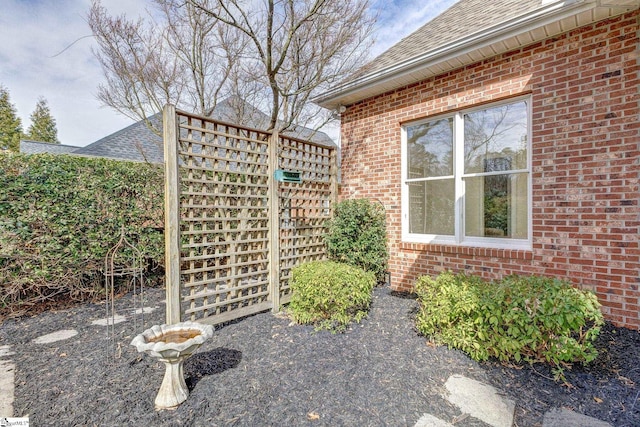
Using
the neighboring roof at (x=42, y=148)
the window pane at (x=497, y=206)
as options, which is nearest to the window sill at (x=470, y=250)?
the window pane at (x=497, y=206)

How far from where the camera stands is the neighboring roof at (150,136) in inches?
331

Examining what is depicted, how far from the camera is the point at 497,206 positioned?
416 cm

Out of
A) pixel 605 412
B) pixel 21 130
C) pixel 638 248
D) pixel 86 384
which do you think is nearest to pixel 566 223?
pixel 638 248

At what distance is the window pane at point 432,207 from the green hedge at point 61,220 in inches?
186

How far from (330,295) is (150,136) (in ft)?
37.6

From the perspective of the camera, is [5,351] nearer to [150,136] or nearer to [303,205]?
[303,205]

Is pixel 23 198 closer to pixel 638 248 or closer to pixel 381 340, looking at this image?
pixel 381 340

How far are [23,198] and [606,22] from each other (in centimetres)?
742

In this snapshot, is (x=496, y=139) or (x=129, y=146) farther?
(x=129, y=146)

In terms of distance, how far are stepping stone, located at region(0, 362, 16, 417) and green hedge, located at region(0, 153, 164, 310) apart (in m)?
1.75

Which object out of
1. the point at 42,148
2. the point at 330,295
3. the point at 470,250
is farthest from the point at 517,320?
the point at 42,148

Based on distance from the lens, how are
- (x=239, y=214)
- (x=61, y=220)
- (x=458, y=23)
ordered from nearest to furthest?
(x=239, y=214), (x=61, y=220), (x=458, y=23)

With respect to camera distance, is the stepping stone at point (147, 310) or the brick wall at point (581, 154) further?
the stepping stone at point (147, 310)

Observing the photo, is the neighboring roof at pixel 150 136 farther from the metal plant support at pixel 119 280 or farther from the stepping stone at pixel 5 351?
the stepping stone at pixel 5 351
